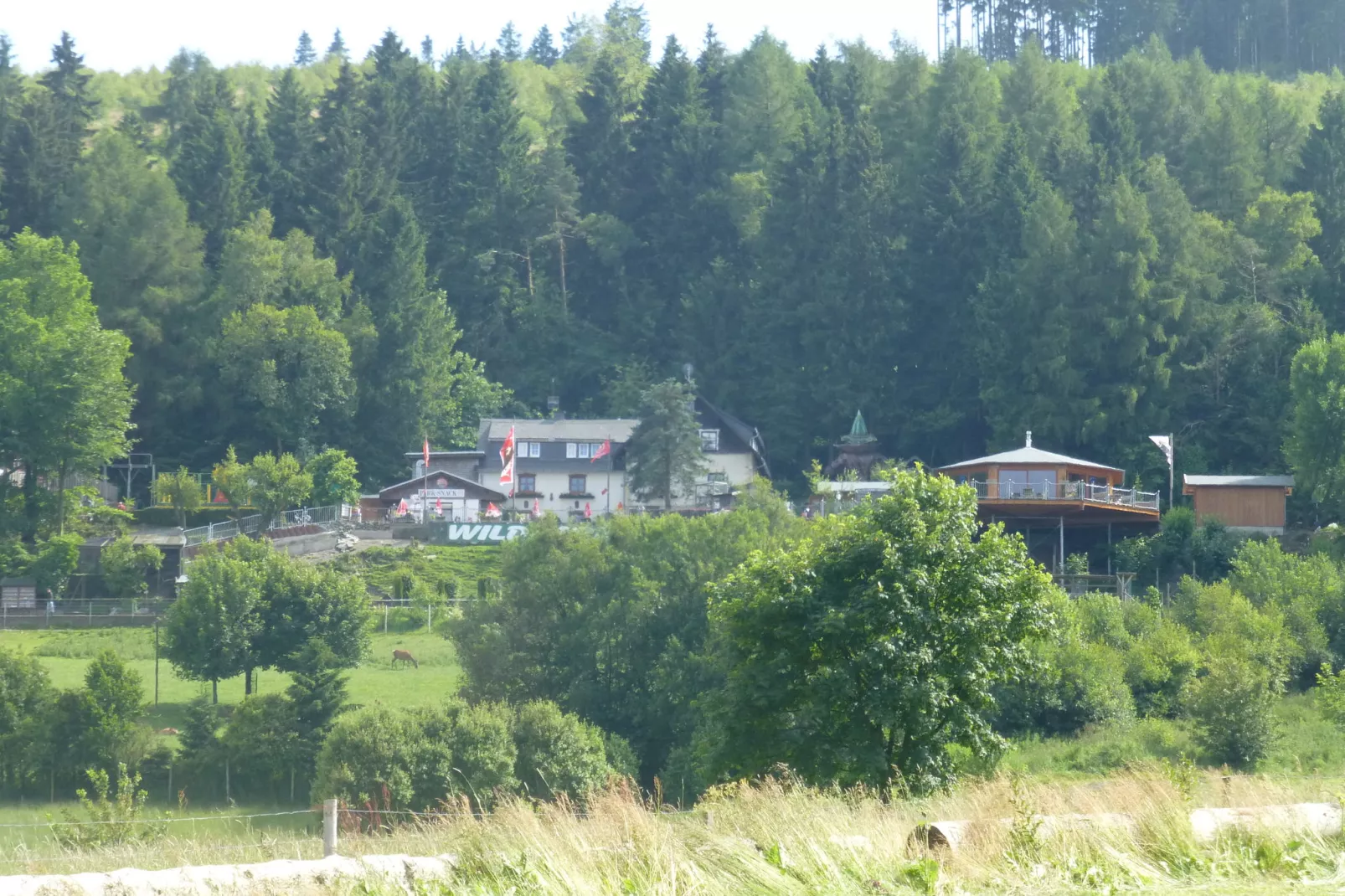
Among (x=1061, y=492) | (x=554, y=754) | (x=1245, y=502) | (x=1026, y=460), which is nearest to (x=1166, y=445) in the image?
(x=1245, y=502)

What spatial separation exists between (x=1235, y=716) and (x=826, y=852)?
27.9 meters

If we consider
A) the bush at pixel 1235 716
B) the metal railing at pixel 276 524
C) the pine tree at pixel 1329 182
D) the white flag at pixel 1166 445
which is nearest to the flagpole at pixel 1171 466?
the white flag at pixel 1166 445

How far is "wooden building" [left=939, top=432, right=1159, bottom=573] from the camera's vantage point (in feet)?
196

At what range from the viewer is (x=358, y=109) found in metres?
92.3

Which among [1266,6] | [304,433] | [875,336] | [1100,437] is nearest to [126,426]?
[304,433]

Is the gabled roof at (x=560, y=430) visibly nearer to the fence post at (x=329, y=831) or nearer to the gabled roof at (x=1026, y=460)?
the gabled roof at (x=1026, y=460)

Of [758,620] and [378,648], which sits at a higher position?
[758,620]

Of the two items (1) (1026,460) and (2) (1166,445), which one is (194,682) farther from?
(2) (1166,445)

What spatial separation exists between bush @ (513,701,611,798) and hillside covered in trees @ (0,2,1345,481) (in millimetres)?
33636

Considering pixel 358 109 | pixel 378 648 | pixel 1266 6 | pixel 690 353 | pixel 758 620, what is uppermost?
pixel 1266 6

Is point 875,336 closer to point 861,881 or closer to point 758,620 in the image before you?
point 758,620

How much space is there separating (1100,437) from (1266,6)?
7746 cm

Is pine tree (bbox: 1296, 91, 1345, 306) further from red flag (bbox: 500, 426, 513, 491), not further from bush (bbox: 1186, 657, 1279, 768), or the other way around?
bush (bbox: 1186, 657, 1279, 768)

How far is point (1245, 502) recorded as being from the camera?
196ft
